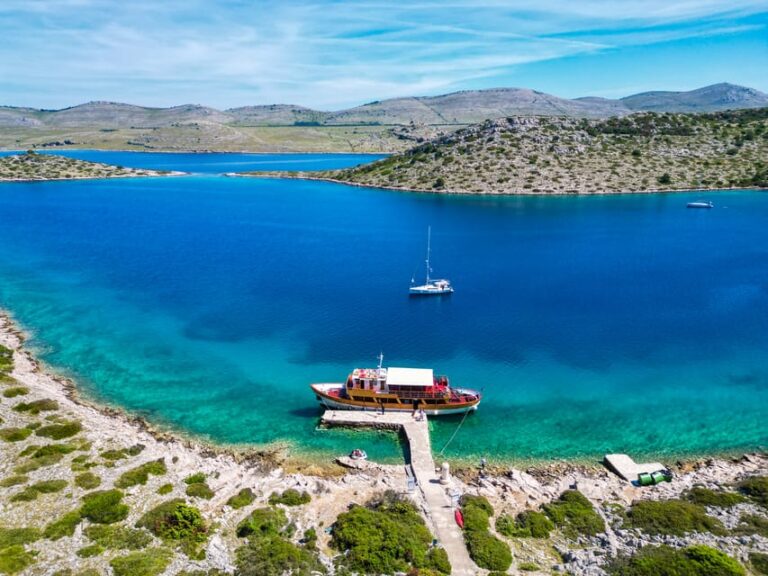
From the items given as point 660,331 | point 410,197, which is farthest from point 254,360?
point 410,197

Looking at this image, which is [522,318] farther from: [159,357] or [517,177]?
[517,177]

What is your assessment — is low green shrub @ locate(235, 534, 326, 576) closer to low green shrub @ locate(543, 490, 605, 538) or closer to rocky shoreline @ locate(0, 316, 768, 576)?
rocky shoreline @ locate(0, 316, 768, 576)

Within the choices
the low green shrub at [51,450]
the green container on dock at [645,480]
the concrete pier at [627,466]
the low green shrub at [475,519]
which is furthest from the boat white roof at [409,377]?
the low green shrub at [51,450]

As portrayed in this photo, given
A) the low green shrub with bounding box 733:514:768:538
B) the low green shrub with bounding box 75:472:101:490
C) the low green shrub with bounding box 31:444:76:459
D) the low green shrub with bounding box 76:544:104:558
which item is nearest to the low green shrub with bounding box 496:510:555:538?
the low green shrub with bounding box 733:514:768:538

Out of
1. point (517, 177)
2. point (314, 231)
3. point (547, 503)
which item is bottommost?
point (547, 503)

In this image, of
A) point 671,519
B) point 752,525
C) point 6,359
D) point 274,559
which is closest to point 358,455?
point 274,559

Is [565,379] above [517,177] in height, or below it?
below
